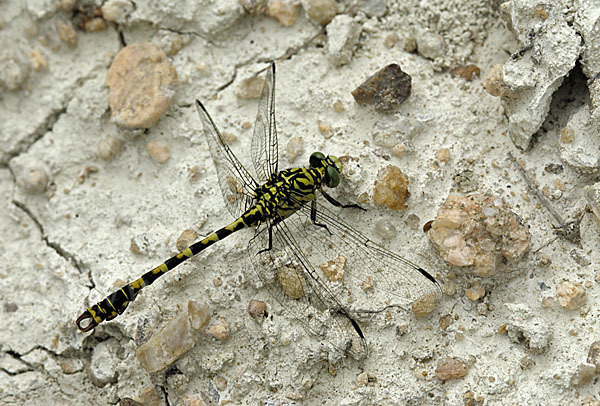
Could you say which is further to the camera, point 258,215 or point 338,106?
point 338,106

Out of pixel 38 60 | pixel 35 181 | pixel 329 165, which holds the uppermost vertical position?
pixel 38 60

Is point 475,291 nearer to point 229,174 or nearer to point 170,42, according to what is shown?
point 229,174

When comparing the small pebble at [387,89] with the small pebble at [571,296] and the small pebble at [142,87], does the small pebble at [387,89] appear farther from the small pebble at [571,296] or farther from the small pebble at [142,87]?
the small pebble at [571,296]

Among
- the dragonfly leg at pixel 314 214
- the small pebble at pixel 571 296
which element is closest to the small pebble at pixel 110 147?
the dragonfly leg at pixel 314 214

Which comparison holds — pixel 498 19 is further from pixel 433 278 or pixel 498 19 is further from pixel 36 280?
pixel 36 280

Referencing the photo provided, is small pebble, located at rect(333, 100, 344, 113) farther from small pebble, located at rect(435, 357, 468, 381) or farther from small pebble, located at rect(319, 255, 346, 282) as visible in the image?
small pebble, located at rect(435, 357, 468, 381)

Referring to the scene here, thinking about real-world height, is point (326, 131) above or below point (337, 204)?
above

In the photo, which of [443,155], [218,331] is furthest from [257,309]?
[443,155]
